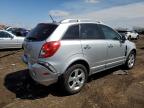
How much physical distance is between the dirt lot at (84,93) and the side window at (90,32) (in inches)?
55.1

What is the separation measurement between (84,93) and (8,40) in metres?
10.9

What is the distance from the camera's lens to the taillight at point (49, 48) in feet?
18.3

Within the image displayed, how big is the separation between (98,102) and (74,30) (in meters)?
1.90

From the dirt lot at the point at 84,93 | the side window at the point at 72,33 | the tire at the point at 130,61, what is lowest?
the dirt lot at the point at 84,93

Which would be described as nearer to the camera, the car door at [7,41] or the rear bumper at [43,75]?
the rear bumper at [43,75]

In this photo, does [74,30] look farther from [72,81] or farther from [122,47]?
[122,47]

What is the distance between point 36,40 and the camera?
598 cm

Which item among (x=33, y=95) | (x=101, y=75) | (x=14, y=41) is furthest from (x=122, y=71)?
(x=14, y=41)

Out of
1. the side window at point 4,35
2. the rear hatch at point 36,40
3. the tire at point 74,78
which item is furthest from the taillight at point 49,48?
the side window at point 4,35

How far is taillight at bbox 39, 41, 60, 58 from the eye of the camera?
5.57 m

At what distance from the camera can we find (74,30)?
616 cm

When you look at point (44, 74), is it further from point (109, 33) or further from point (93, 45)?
point (109, 33)

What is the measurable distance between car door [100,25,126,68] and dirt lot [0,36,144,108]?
0.53 meters

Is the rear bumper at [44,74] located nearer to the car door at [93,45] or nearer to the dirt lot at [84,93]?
the dirt lot at [84,93]
